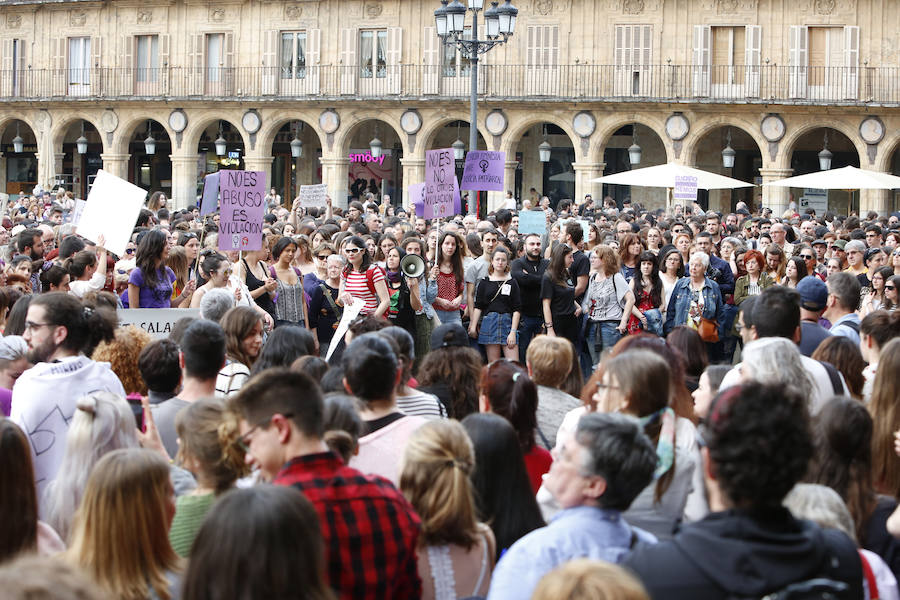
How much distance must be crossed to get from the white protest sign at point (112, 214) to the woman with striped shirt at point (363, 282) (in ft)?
5.89

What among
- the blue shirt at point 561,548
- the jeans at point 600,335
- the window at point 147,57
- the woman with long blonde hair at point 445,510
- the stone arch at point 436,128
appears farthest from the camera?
the window at point 147,57

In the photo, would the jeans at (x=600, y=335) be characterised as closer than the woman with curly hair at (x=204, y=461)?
No

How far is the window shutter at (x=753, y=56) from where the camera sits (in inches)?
1158

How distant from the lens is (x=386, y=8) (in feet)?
106

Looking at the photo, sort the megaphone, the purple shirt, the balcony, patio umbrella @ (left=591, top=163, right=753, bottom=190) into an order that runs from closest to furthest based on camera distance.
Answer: the purple shirt < the megaphone < patio umbrella @ (left=591, top=163, right=753, bottom=190) < the balcony

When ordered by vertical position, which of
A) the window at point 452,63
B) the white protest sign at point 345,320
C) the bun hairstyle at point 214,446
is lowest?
the bun hairstyle at point 214,446

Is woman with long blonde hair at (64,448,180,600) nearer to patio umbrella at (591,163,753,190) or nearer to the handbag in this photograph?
the handbag

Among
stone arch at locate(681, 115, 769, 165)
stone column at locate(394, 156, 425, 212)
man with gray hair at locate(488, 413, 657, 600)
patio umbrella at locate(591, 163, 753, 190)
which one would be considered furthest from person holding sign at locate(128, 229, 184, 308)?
stone column at locate(394, 156, 425, 212)

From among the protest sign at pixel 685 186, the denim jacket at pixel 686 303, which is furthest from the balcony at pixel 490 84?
the denim jacket at pixel 686 303

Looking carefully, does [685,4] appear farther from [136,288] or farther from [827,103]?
[136,288]

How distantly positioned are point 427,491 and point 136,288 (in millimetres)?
5639

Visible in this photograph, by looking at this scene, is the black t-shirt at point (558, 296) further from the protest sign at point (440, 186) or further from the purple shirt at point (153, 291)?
the purple shirt at point (153, 291)

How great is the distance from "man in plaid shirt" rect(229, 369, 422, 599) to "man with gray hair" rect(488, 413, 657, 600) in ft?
1.02

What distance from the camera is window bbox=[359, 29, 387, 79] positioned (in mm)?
32438
